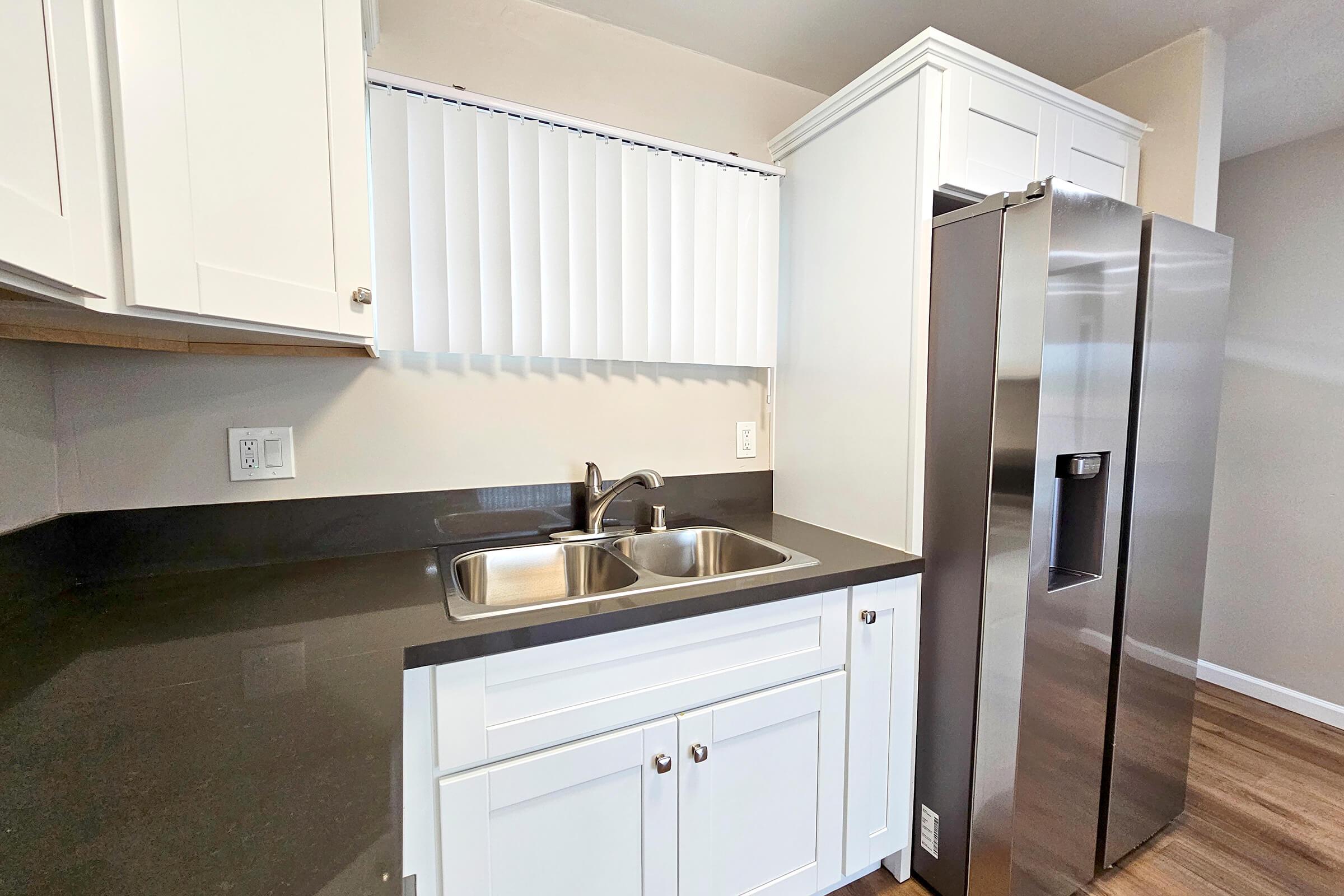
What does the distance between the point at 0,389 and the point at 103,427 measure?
193mm

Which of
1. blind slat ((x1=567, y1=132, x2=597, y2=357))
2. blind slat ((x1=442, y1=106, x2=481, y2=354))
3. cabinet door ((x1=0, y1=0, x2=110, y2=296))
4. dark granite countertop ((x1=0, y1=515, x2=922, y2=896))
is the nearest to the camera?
dark granite countertop ((x1=0, y1=515, x2=922, y2=896))

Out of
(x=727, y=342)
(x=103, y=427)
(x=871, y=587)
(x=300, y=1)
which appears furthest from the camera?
(x=727, y=342)

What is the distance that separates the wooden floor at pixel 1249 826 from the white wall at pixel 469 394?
1407mm

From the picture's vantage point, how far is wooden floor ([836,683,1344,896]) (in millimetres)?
1438

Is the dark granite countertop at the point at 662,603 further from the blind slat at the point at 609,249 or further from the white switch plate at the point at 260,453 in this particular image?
the blind slat at the point at 609,249

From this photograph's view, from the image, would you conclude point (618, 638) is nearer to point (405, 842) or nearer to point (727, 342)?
point (405, 842)

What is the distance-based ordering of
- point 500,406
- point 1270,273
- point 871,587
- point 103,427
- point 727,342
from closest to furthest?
point 103,427
point 871,587
point 500,406
point 727,342
point 1270,273

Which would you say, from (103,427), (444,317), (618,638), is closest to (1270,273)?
(618,638)

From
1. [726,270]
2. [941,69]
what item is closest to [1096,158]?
[941,69]

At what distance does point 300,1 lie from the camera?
33.6 inches

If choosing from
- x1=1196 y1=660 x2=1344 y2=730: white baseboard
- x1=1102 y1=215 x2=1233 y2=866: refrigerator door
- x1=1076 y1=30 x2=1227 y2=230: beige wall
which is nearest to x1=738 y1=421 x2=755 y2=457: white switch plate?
x1=1102 y1=215 x2=1233 y2=866: refrigerator door

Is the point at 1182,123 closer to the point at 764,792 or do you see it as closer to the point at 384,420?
the point at 764,792

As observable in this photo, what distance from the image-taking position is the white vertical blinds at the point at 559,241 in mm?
1318

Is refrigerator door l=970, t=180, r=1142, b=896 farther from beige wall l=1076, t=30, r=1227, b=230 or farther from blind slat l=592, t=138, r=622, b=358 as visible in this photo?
blind slat l=592, t=138, r=622, b=358
